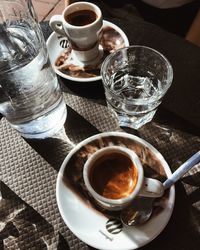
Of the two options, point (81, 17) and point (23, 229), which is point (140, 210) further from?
→ point (81, 17)

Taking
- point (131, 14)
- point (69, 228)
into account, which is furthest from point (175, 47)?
point (69, 228)

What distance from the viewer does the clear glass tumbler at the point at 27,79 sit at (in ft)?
2.05

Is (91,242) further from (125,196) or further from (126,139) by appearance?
(126,139)

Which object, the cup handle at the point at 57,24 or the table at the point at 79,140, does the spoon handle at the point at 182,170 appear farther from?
the cup handle at the point at 57,24

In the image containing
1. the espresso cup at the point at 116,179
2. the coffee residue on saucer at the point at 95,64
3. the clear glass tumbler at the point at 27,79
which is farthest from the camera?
the coffee residue on saucer at the point at 95,64

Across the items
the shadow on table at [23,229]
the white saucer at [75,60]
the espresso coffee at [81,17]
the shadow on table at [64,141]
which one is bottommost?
the shadow on table at [23,229]

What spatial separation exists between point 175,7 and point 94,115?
1.96ft

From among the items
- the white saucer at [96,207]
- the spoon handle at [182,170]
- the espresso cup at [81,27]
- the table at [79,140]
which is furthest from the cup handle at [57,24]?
the spoon handle at [182,170]

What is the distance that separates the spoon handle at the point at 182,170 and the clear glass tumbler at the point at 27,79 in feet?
0.79

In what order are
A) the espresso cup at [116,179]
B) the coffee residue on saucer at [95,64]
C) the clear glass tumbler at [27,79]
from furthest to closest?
the coffee residue on saucer at [95,64]
the clear glass tumbler at [27,79]
the espresso cup at [116,179]

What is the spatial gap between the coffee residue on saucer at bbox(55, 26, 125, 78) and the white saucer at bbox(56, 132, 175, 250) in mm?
178

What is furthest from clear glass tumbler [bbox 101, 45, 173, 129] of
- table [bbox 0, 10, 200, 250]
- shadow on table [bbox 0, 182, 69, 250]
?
shadow on table [bbox 0, 182, 69, 250]

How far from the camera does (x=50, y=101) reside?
25.7 inches

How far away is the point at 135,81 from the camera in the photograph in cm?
73
